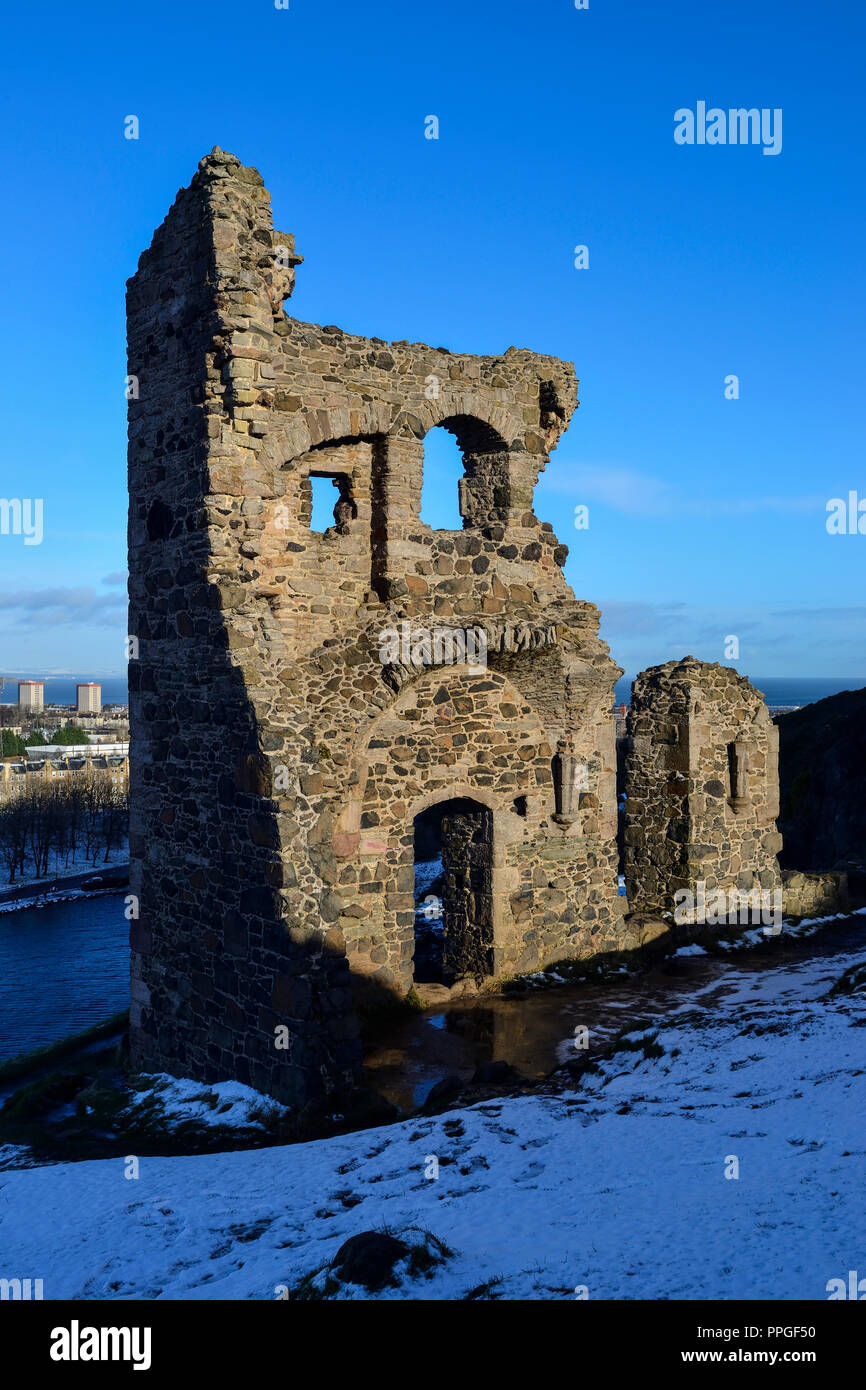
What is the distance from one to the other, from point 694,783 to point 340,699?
607cm

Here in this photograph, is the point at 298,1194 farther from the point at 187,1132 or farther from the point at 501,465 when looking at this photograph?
the point at 501,465

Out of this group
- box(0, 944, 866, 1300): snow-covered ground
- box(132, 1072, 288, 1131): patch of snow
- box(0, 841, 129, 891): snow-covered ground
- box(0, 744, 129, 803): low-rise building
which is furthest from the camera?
box(0, 744, 129, 803): low-rise building

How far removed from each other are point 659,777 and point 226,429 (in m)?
8.64

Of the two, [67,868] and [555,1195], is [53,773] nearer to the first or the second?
[67,868]

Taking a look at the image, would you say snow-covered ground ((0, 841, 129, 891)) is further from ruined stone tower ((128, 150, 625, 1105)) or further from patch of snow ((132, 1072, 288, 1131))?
patch of snow ((132, 1072, 288, 1131))

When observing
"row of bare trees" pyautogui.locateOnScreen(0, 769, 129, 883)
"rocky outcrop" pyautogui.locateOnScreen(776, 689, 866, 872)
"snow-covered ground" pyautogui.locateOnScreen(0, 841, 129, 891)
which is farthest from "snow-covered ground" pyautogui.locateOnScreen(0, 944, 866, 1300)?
"row of bare trees" pyautogui.locateOnScreen(0, 769, 129, 883)

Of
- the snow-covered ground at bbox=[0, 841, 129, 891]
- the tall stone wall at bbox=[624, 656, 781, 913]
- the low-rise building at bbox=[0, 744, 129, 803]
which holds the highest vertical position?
the tall stone wall at bbox=[624, 656, 781, 913]

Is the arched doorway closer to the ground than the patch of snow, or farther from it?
farther from it

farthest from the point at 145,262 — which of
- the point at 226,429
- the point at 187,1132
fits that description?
the point at 187,1132

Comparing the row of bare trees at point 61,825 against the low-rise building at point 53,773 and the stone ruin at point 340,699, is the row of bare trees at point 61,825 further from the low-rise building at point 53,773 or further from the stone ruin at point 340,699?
the stone ruin at point 340,699

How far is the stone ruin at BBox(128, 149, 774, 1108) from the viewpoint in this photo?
9477 millimetres

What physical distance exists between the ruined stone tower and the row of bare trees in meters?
48.0

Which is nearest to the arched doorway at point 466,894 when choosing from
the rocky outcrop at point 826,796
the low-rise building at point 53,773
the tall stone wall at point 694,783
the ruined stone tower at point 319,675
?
the ruined stone tower at point 319,675

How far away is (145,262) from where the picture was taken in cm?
1116
